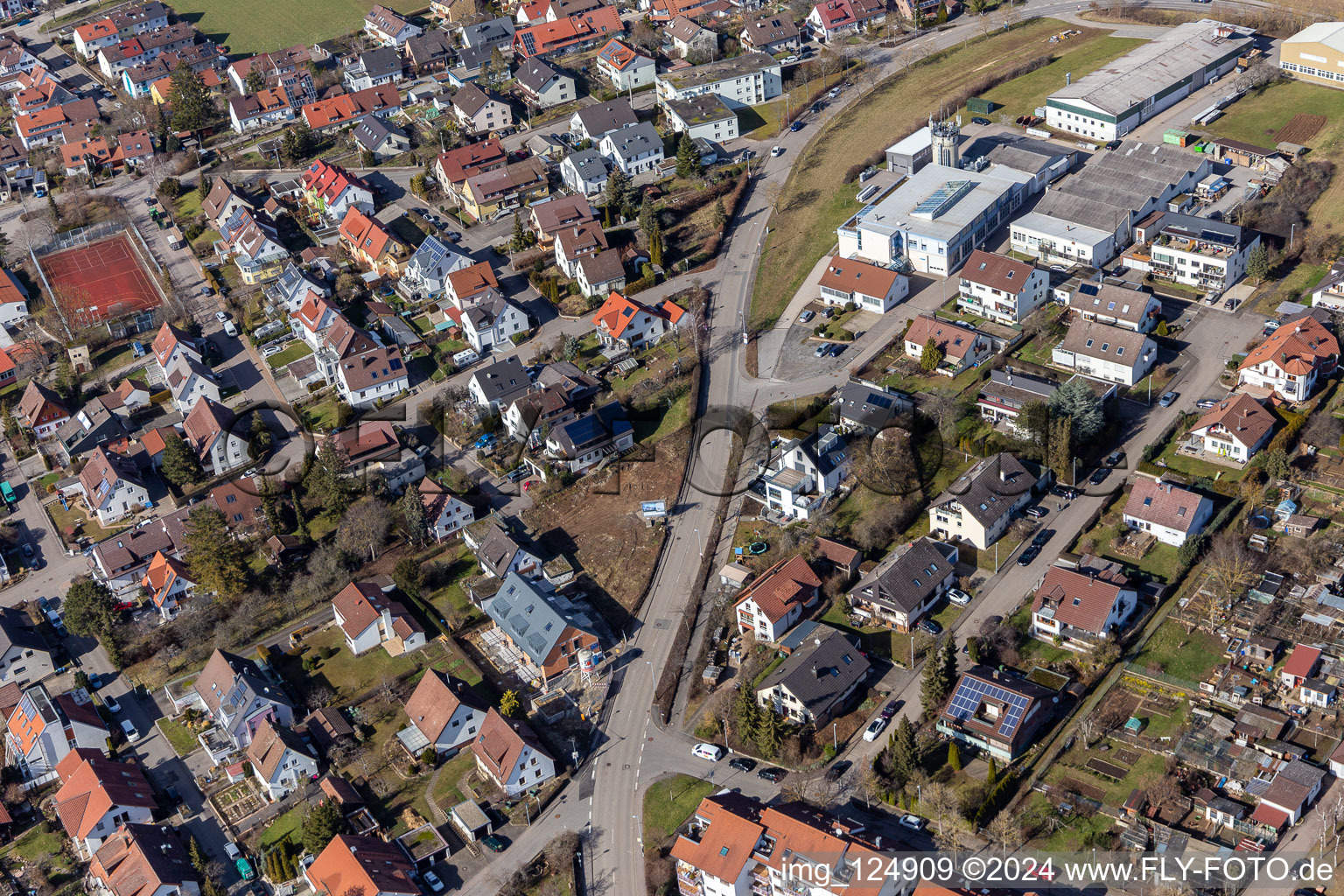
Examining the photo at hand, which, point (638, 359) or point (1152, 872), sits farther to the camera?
point (638, 359)

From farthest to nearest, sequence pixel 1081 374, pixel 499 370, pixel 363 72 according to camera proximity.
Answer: pixel 363 72 < pixel 499 370 < pixel 1081 374

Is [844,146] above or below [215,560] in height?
above

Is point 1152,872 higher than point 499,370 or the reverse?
the reverse

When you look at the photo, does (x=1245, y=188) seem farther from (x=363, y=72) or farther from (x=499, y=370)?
(x=363, y=72)

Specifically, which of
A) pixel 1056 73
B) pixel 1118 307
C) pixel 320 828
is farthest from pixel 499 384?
pixel 1056 73

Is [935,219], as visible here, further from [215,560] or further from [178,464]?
[178,464]

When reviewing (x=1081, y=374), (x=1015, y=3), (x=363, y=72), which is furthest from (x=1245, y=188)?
(x=363, y=72)
